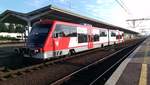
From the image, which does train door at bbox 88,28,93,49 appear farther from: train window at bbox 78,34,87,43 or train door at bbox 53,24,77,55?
train door at bbox 53,24,77,55

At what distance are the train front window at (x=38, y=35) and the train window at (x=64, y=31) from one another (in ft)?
2.32

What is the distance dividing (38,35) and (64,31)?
8.05 feet

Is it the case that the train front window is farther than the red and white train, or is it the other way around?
the train front window

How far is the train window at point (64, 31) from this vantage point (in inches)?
627

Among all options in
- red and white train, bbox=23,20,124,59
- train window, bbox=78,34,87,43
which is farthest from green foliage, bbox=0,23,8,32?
red and white train, bbox=23,20,124,59

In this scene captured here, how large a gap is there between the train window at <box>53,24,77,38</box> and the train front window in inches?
27.8

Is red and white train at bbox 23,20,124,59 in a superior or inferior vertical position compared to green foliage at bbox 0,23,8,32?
inferior

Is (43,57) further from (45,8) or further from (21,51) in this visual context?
(45,8)

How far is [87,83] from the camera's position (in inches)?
382

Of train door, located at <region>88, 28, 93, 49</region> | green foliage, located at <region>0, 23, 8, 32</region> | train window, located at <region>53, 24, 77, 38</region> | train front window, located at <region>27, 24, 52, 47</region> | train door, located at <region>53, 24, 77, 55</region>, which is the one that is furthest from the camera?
green foliage, located at <region>0, 23, 8, 32</region>

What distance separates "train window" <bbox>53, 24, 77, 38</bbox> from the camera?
15.9 meters

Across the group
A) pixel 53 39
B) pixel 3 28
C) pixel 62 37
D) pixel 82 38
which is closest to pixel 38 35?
pixel 53 39

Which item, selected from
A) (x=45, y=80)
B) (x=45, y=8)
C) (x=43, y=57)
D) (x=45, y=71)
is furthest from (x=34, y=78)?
(x=45, y=8)

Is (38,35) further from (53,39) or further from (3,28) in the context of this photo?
(3,28)
